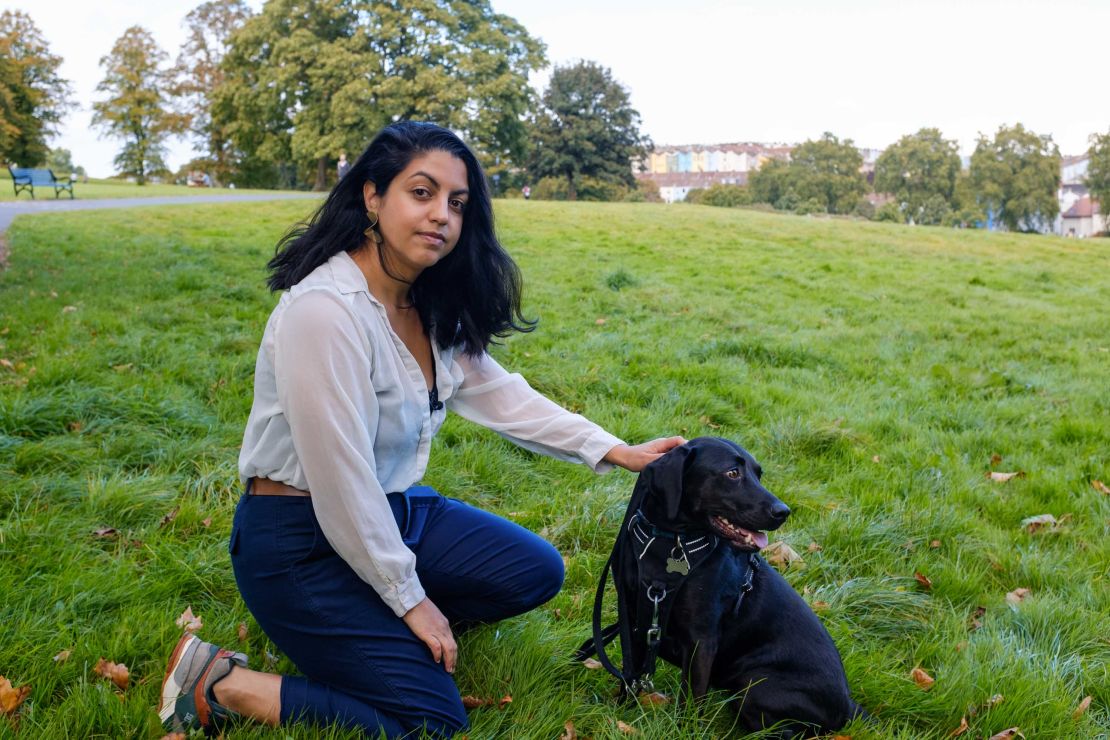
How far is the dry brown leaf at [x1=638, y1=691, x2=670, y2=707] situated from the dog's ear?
59cm

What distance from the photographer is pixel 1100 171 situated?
226ft

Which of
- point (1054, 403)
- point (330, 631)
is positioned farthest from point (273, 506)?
point (1054, 403)

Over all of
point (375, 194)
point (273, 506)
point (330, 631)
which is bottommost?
point (330, 631)

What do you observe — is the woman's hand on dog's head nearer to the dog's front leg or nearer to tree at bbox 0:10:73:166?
the dog's front leg

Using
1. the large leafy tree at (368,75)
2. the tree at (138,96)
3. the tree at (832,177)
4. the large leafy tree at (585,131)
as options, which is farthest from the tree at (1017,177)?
the tree at (138,96)

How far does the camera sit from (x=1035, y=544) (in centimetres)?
392

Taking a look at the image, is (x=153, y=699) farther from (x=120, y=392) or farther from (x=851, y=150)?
(x=851, y=150)

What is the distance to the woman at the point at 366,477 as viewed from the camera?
225 cm

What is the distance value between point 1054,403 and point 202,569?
6.41 m

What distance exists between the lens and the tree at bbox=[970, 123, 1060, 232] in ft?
236

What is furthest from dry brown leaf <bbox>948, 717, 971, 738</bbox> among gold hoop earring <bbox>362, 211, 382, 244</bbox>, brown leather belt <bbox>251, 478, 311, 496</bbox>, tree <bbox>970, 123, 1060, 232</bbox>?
tree <bbox>970, 123, 1060, 232</bbox>

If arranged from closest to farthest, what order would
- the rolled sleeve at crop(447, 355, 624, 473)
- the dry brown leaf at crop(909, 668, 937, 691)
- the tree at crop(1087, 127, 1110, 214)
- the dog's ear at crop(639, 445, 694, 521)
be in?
the dog's ear at crop(639, 445, 694, 521) < the dry brown leaf at crop(909, 668, 937, 691) < the rolled sleeve at crop(447, 355, 624, 473) < the tree at crop(1087, 127, 1110, 214)

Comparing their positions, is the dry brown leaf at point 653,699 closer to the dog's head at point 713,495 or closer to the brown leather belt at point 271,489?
the dog's head at point 713,495

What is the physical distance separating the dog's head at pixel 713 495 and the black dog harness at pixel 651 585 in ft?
0.17
